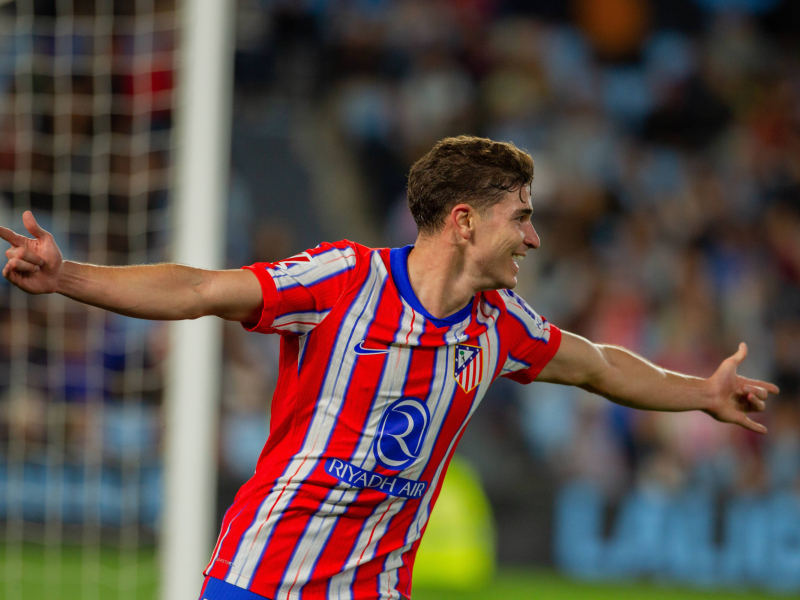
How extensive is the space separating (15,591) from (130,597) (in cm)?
79

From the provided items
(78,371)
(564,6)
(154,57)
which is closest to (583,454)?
(78,371)

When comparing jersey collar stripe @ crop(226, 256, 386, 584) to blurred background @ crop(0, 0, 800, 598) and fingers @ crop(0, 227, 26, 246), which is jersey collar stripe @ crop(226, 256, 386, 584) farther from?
blurred background @ crop(0, 0, 800, 598)

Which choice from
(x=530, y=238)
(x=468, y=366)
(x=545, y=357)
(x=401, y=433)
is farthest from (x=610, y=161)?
(x=401, y=433)

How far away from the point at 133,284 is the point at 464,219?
1.10m

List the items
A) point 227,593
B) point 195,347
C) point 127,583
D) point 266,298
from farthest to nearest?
point 127,583 → point 195,347 → point 227,593 → point 266,298

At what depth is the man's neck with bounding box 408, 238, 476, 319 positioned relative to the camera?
3.21m

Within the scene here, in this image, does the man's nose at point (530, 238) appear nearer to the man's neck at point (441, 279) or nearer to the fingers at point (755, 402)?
the man's neck at point (441, 279)

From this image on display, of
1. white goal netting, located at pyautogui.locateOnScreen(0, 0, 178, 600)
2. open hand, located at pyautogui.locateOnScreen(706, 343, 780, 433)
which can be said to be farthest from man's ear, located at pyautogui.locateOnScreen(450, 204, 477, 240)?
white goal netting, located at pyautogui.locateOnScreen(0, 0, 178, 600)

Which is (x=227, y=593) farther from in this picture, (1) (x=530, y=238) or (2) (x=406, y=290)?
(1) (x=530, y=238)

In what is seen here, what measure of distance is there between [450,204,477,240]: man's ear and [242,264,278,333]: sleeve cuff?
0.67 m

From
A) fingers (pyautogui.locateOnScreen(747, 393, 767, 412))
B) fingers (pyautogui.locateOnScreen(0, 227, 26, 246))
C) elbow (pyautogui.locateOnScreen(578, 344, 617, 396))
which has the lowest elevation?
fingers (pyautogui.locateOnScreen(747, 393, 767, 412))

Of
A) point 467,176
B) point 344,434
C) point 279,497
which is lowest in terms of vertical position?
point 279,497

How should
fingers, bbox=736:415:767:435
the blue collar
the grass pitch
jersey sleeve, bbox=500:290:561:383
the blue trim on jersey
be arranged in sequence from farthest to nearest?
the grass pitch, fingers, bbox=736:415:767:435, jersey sleeve, bbox=500:290:561:383, the blue collar, the blue trim on jersey

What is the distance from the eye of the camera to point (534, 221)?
32.9 ft
